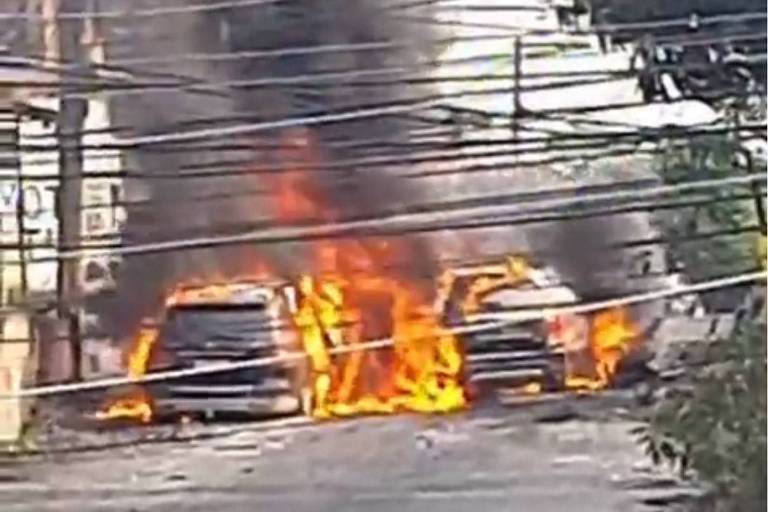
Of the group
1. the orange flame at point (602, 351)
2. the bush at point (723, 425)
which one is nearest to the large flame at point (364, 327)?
the orange flame at point (602, 351)

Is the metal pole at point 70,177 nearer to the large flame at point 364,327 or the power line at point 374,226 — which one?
the power line at point 374,226

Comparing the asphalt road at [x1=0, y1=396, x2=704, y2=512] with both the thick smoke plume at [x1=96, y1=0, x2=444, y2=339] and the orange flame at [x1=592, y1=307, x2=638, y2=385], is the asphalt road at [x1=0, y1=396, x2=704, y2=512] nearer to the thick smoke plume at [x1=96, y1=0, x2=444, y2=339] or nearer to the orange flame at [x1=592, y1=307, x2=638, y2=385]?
the orange flame at [x1=592, y1=307, x2=638, y2=385]

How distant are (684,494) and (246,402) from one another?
488mm

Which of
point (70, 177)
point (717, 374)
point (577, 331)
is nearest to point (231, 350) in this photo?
point (70, 177)

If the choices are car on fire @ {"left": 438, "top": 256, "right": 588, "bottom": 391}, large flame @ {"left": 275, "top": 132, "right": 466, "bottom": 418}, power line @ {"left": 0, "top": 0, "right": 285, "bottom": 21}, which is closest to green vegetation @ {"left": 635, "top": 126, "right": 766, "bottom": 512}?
car on fire @ {"left": 438, "top": 256, "right": 588, "bottom": 391}

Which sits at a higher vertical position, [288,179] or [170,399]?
[288,179]

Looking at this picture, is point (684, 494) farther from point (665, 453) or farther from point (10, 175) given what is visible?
point (10, 175)

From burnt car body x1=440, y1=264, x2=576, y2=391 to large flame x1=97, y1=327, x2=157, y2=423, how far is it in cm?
32

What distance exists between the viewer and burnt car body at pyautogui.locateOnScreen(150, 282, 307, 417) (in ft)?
4.95

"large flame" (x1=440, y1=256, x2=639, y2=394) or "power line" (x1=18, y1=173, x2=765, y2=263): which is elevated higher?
"power line" (x1=18, y1=173, x2=765, y2=263)

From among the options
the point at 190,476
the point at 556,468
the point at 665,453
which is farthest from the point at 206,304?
the point at 665,453

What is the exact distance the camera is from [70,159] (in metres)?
1.49

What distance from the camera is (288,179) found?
1.51 meters

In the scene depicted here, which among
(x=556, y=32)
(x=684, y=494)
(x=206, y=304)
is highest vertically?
(x=556, y=32)
